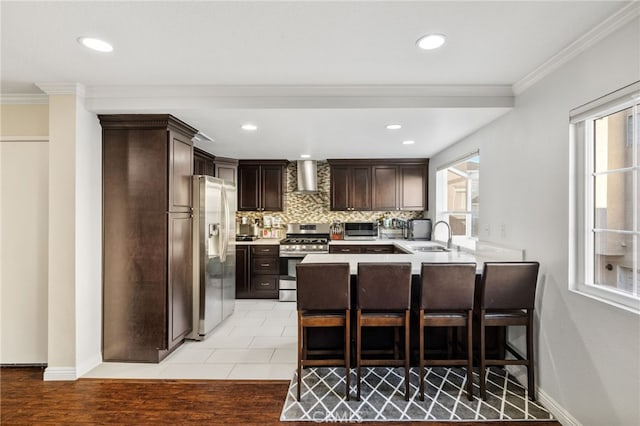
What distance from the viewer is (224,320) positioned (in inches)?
156

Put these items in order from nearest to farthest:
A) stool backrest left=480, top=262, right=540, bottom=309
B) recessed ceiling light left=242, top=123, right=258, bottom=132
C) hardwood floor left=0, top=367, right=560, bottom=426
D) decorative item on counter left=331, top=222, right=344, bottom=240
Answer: hardwood floor left=0, top=367, right=560, bottom=426, stool backrest left=480, top=262, right=540, bottom=309, recessed ceiling light left=242, top=123, right=258, bottom=132, decorative item on counter left=331, top=222, right=344, bottom=240

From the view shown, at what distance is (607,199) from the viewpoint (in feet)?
6.11

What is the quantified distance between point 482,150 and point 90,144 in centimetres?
373

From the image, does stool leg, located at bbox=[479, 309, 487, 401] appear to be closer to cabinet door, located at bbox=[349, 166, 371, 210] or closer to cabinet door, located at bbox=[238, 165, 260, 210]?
cabinet door, located at bbox=[349, 166, 371, 210]

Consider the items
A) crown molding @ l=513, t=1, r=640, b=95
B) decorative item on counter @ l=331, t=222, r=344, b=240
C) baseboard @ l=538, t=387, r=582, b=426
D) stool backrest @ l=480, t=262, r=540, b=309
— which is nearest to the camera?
crown molding @ l=513, t=1, r=640, b=95

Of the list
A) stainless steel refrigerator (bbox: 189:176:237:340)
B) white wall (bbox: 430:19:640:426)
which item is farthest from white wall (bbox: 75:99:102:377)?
white wall (bbox: 430:19:640:426)

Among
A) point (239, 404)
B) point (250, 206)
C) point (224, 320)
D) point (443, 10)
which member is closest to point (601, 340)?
point (443, 10)

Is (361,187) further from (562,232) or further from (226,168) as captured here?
(562,232)

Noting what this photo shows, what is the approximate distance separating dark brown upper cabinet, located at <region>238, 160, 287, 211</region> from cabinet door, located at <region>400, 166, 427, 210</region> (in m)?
2.01

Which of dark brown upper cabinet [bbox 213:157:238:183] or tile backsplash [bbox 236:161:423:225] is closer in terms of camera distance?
dark brown upper cabinet [bbox 213:157:238:183]

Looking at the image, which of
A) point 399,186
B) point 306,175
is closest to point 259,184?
point 306,175

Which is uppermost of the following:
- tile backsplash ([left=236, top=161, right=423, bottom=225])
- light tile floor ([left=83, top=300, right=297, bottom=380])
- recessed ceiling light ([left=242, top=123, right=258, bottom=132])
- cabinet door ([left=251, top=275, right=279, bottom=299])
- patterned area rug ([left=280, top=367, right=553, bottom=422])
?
recessed ceiling light ([left=242, top=123, right=258, bottom=132])

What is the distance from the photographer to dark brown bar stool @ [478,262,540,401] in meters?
2.21

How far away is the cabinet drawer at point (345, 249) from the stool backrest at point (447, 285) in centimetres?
260
